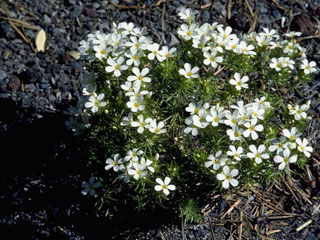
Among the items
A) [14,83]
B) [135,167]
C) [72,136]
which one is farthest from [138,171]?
[14,83]

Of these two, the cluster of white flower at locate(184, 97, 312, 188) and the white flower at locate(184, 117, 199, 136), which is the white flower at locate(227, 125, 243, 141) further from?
the white flower at locate(184, 117, 199, 136)

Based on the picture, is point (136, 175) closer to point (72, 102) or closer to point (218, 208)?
point (218, 208)

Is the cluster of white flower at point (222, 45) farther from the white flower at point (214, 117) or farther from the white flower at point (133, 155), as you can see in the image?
the white flower at point (133, 155)

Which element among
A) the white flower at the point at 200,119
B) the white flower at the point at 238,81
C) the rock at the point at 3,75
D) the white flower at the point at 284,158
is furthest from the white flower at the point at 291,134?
the rock at the point at 3,75

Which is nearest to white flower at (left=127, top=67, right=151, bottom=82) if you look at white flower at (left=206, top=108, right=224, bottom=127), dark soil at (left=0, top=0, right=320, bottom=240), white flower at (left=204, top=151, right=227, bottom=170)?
white flower at (left=206, top=108, right=224, bottom=127)

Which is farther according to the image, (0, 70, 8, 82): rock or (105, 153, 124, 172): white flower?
(0, 70, 8, 82): rock

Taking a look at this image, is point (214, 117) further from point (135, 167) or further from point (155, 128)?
point (135, 167)
